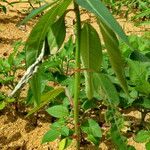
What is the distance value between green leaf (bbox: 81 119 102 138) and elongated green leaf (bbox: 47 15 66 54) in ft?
2.43

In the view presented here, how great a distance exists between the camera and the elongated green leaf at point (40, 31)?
0.83 metres

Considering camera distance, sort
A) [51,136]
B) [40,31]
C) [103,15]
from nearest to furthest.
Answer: [103,15] < [40,31] < [51,136]

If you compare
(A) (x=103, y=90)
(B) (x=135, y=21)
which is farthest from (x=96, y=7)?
(B) (x=135, y=21)

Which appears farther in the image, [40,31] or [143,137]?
[143,137]

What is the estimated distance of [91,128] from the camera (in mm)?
1604

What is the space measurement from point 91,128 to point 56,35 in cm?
77

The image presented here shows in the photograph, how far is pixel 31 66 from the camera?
848 millimetres

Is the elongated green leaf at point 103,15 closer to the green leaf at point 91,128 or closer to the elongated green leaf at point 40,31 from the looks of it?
the elongated green leaf at point 40,31

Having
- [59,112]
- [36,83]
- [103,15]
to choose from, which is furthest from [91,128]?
[103,15]

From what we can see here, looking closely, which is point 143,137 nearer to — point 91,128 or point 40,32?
point 91,128

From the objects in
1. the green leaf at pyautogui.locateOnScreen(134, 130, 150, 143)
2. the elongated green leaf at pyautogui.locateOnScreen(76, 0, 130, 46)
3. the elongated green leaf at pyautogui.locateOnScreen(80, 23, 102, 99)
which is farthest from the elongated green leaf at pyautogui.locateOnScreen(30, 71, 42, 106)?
the green leaf at pyautogui.locateOnScreen(134, 130, 150, 143)

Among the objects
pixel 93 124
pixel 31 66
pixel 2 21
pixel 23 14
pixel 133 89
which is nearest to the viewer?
pixel 31 66

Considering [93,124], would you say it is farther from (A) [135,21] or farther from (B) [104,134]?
(A) [135,21]

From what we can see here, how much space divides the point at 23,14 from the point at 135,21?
1.12m
